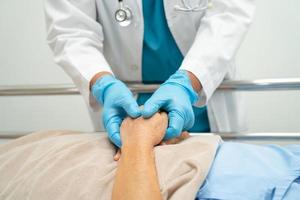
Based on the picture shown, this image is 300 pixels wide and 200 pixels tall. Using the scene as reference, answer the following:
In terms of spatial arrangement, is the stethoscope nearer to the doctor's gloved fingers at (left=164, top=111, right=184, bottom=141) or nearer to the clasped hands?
the clasped hands

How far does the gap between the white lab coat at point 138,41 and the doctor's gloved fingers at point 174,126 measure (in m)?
0.20

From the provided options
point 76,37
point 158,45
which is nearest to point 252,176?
point 158,45

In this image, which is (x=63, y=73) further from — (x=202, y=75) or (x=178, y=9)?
(x=202, y=75)

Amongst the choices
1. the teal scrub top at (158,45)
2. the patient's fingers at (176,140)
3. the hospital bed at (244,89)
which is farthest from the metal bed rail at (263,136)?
the patient's fingers at (176,140)

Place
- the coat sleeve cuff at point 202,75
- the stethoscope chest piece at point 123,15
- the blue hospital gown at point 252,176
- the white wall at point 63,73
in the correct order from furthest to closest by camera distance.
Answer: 1. the white wall at point 63,73
2. the stethoscope chest piece at point 123,15
3. the coat sleeve cuff at point 202,75
4. the blue hospital gown at point 252,176

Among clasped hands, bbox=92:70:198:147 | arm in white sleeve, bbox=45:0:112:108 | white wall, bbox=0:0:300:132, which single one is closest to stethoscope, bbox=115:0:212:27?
arm in white sleeve, bbox=45:0:112:108

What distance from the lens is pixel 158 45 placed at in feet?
3.54

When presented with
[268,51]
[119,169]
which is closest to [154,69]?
[119,169]

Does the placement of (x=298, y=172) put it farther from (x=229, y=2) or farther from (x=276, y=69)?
(x=276, y=69)

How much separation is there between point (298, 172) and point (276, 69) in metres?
1.18

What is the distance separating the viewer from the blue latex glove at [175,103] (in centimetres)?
75

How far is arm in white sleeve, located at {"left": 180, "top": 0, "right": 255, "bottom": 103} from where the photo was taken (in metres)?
0.95

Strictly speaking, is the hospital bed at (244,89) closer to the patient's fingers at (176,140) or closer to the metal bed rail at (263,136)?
the metal bed rail at (263,136)

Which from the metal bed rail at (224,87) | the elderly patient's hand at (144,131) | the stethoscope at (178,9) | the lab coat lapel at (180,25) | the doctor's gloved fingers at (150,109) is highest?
the stethoscope at (178,9)
